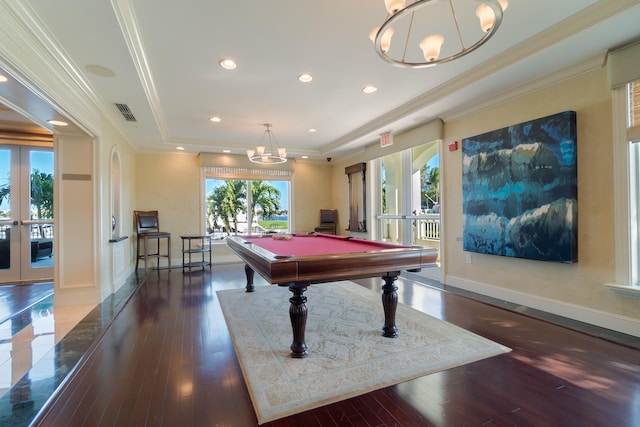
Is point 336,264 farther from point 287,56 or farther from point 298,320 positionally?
point 287,56

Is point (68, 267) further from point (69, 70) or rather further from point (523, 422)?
point (523, 422)

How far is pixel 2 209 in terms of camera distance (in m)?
4.82

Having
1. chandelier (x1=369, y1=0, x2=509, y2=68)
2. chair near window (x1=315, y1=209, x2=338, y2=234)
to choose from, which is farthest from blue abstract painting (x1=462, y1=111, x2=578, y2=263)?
chair near window (x1=315, y1=209, x2=338, y2=234)

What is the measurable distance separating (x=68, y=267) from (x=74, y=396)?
2.57m

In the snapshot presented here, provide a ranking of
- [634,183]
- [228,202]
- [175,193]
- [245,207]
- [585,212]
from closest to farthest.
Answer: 1. [634,183]
2. [585,212]
3. [175,193]
4. [228,202]
5. [245,207]

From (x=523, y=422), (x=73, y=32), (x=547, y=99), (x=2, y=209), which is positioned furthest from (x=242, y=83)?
(x=2, y=209)

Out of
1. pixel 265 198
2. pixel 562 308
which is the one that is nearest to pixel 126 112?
pixel 265 198

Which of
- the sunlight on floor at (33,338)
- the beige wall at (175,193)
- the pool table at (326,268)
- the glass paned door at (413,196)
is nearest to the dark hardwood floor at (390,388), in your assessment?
the sunlight on floor at (33,338)

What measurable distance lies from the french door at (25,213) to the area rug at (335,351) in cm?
409

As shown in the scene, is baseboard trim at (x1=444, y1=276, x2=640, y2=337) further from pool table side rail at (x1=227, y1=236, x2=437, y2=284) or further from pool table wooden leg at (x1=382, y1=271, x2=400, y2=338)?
pool table wooden leg at (x1=382, y1=271, x2=400, y2=338)

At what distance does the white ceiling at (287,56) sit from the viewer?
226 centimetres

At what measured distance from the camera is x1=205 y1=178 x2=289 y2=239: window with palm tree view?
278 inches

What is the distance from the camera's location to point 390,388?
185 cm

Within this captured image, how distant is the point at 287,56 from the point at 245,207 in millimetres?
4861
